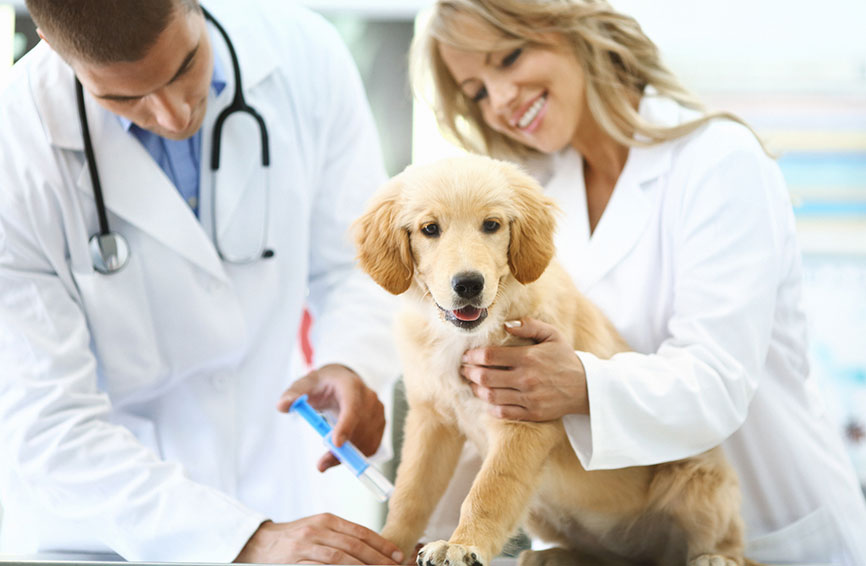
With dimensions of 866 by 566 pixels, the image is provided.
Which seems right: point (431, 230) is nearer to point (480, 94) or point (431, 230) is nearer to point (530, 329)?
point (530, 329)

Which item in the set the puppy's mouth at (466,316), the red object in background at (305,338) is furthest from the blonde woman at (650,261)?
the red object in background at (305,338)

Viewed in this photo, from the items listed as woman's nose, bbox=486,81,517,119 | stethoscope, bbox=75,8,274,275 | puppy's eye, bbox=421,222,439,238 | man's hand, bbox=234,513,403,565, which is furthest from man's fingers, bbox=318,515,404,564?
woman's nose, bbox=486,81,517,119

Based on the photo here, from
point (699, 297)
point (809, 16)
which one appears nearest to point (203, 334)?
point (699, 297)

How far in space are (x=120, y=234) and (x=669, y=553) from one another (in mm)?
1219

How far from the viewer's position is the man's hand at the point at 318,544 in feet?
4.03

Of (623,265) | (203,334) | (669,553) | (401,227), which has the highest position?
(401,227)

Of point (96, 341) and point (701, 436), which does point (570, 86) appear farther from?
point (96, 341)

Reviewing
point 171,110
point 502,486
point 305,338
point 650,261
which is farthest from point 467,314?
point 305,338

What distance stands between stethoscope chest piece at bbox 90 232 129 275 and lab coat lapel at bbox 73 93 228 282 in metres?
0.05

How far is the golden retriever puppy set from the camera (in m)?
1.16

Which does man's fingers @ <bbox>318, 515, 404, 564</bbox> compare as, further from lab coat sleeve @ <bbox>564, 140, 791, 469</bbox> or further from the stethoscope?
the stethoscope

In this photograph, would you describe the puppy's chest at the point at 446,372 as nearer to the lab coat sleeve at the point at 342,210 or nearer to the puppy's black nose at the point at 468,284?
the puppy's black nose at the point at 468,284

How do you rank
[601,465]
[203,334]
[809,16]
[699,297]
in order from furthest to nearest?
[809,16], [203,334], [699,297], [601,465]

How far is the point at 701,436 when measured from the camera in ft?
4.11
